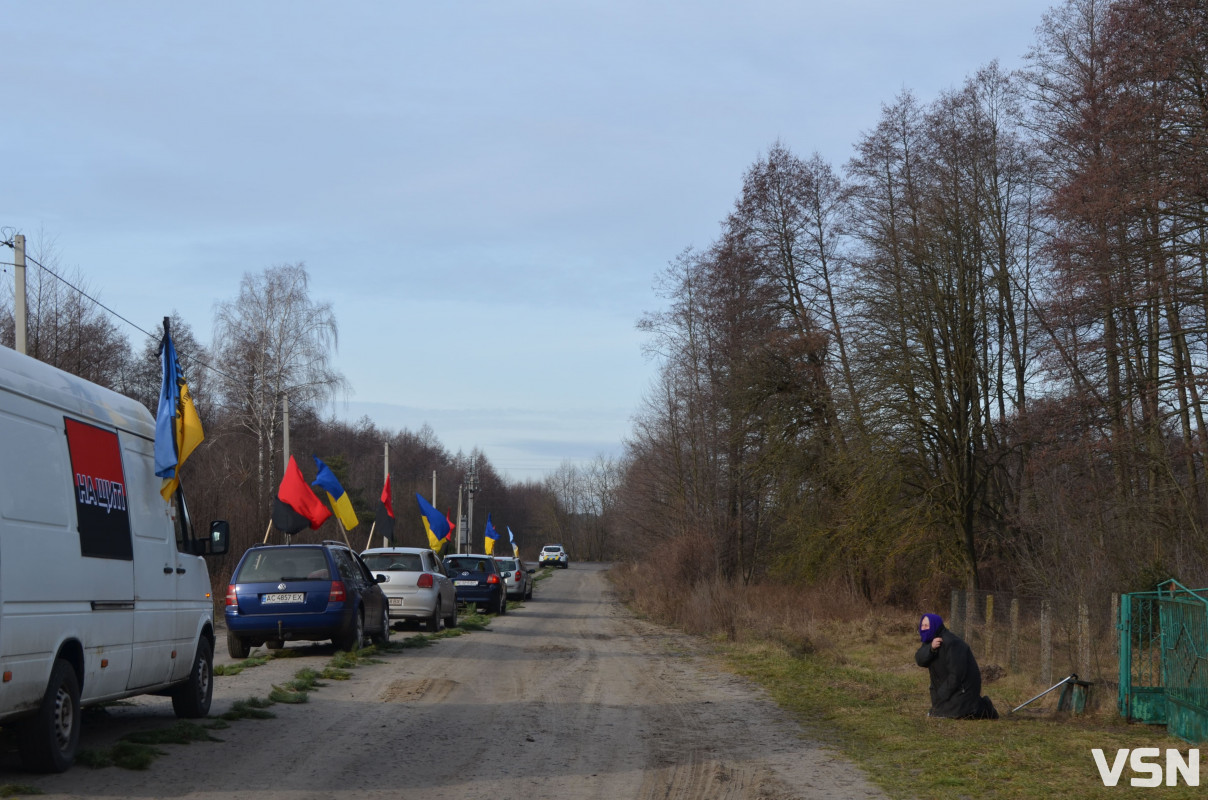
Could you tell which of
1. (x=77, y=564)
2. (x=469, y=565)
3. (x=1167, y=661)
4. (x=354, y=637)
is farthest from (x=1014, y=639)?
(x=469, y=565)

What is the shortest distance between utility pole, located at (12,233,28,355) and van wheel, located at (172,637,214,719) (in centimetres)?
821

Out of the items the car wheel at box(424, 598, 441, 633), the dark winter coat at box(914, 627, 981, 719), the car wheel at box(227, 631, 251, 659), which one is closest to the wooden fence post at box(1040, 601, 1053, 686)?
the dark winter coat at box(914, 627, 981, 719)

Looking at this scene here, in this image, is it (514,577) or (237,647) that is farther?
(514,577)

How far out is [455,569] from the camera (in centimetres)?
3039

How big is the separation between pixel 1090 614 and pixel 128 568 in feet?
42.0

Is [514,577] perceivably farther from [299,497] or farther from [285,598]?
[285,598]

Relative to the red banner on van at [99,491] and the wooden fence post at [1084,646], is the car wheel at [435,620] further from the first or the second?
the red banner on van at [99,491]

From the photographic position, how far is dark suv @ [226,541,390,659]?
1606 cm

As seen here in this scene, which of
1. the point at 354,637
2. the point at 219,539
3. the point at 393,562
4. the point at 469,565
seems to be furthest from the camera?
the point at 469,565

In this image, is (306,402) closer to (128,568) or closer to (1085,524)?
(1085,524)

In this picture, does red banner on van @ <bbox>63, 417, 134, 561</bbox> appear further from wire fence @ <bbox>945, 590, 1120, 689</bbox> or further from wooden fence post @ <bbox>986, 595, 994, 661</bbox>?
wooden fence post @ <bbox>986, 595, 994, 661</bbox>

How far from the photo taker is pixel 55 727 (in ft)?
24.2
